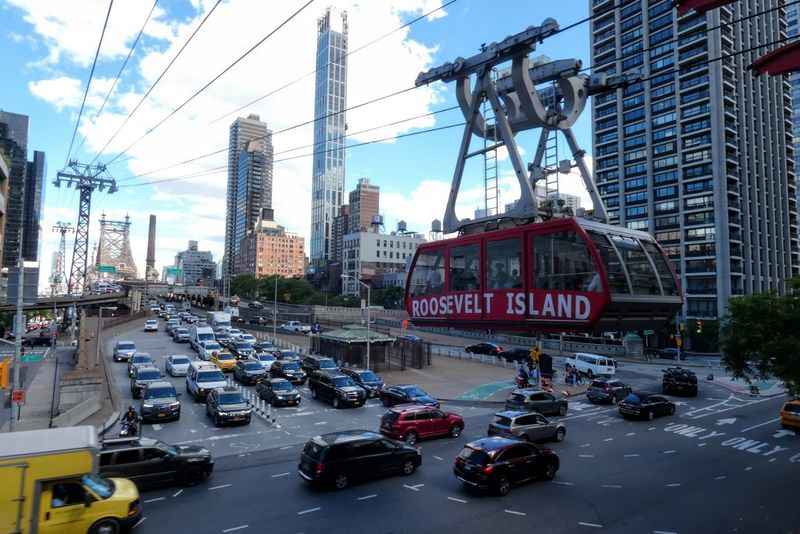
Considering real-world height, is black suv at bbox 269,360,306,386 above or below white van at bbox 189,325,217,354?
below

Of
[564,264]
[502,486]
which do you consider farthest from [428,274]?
[502,486]

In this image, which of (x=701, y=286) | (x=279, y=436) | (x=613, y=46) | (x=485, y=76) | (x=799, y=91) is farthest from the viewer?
(x=799, y=91)

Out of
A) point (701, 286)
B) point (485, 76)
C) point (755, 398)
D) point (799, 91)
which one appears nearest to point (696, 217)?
point (701, 286)

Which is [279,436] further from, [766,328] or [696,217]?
[696,217]

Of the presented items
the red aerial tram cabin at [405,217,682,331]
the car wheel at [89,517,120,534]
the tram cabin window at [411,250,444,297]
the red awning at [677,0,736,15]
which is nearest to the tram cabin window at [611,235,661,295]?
the red aerial tram cabin at [405,217,682,331]

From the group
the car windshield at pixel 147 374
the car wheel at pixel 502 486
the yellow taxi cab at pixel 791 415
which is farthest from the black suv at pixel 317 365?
the yellow taxi cab at pixel 791 415

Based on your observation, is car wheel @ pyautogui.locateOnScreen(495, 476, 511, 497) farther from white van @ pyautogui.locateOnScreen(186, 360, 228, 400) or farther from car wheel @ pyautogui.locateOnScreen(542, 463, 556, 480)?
white van @ pyautogui.locateOnScreen(186, 360, 228, 400)
